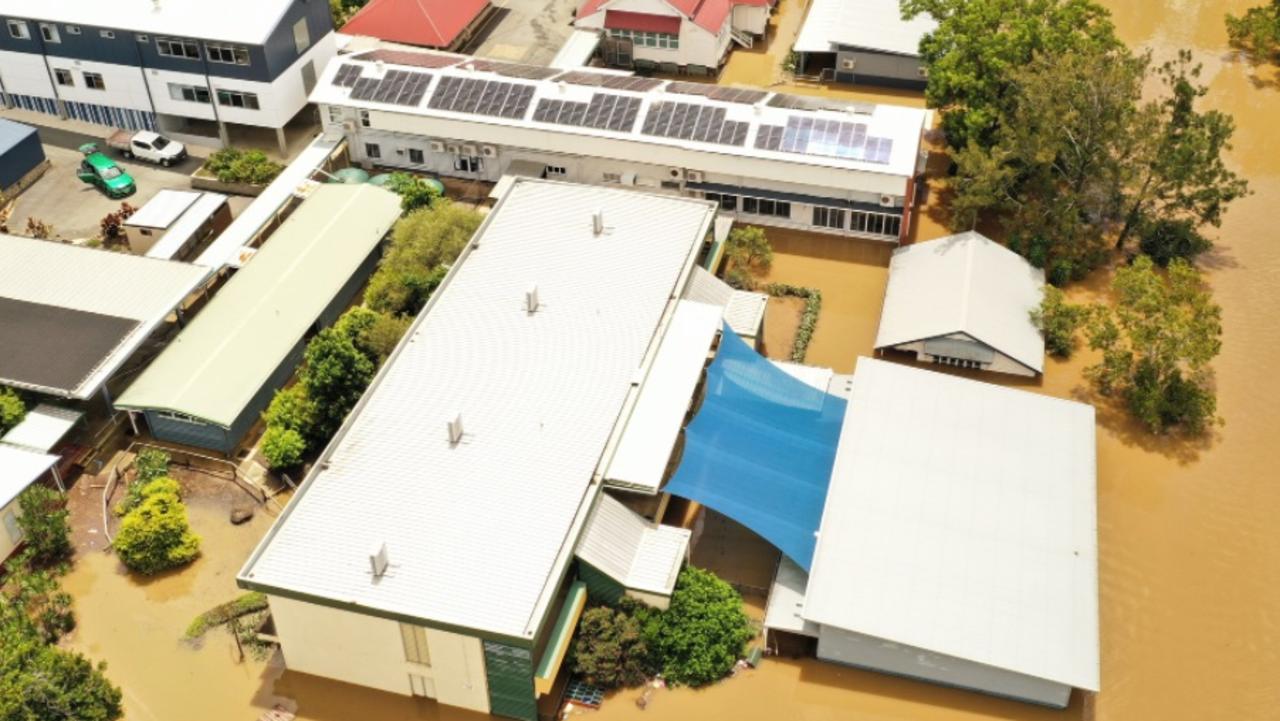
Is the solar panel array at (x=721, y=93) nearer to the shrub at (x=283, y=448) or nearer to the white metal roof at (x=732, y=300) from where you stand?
the white metal roof at (x=732, y=300)

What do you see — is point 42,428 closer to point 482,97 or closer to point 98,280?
point 98,280

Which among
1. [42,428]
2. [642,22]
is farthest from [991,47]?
[42,428]

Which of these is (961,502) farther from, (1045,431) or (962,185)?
(962,185)

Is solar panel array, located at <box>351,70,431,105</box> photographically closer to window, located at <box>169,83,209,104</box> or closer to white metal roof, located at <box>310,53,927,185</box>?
white metal roof, located at <box>310,53,927,185</box>

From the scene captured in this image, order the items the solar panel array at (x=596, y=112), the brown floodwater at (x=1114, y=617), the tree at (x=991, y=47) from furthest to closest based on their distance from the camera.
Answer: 1. the solar panel array at (x=596, y=112)
2. the tree at (x=991, y=47)
3. the brown floodwater at (x=1114, y=617)

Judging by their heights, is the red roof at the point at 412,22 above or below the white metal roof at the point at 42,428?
above

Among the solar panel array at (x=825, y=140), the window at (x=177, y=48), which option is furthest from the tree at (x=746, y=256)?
the window at (x=177, y=48)
